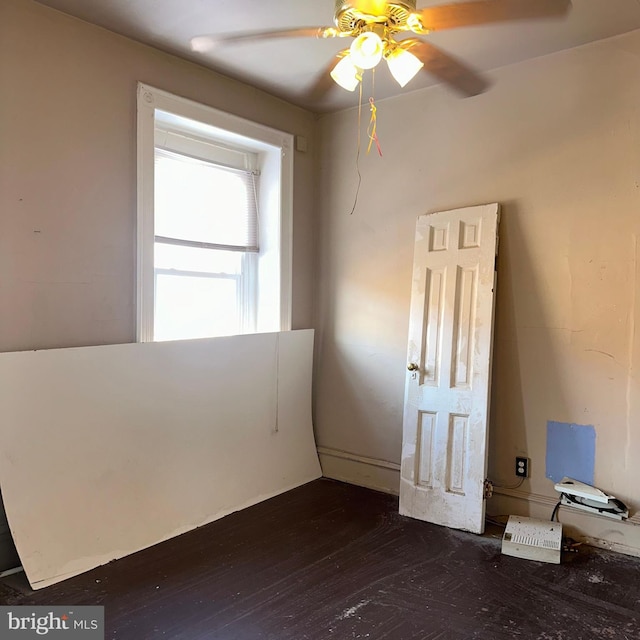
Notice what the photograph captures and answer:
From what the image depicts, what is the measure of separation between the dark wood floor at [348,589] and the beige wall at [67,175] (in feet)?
3.90

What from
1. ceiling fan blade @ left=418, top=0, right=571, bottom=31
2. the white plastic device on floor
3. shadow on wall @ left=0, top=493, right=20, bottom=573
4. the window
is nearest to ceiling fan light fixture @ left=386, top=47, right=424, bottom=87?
ceiling fan blade @ left=418, top=0, right=571, bottom=31

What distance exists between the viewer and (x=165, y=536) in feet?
9.59

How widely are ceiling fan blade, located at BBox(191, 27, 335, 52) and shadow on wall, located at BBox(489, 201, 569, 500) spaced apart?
1.49 metres

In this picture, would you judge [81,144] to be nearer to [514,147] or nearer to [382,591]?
[514,147]

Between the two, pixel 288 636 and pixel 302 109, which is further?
pixel 302 109

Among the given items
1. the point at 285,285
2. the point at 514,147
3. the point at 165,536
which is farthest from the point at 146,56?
the point at 165,536

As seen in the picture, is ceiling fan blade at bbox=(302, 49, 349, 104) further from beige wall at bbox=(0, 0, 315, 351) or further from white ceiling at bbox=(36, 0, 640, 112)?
beige wall at bbox=(0, 0, 315, 351)

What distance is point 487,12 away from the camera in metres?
2.49

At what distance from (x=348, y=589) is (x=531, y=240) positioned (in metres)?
2.10

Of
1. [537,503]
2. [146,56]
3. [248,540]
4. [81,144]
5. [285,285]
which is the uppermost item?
[146,56]

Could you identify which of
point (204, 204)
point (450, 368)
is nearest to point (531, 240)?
point (450, 368)

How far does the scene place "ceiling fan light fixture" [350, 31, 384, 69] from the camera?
6.56 ft

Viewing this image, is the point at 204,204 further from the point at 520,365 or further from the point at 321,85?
the point at 520,365

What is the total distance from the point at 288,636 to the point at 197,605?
0.45m
